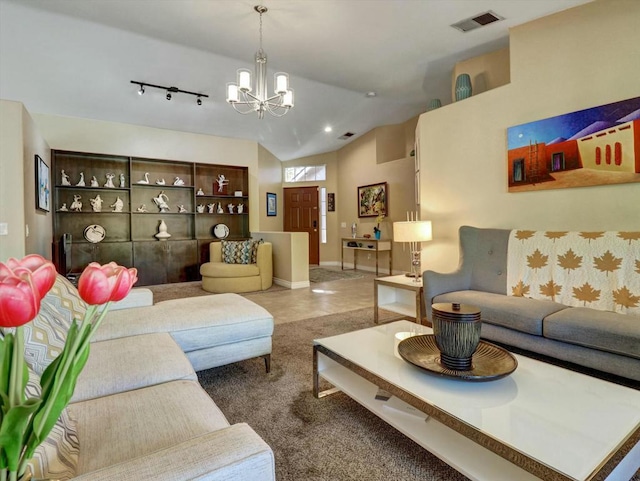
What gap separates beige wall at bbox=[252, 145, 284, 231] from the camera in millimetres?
7839

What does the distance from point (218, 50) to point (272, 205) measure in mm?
4554

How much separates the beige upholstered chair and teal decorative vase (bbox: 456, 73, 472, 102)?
3336mm

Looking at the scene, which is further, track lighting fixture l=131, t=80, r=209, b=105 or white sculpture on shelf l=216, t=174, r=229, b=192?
white sculpture on shelf l=216, t=174, r=229, b=192

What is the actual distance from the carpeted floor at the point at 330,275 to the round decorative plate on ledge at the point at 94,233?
352 cm

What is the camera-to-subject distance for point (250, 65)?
4.61m

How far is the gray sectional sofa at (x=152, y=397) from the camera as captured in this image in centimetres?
74

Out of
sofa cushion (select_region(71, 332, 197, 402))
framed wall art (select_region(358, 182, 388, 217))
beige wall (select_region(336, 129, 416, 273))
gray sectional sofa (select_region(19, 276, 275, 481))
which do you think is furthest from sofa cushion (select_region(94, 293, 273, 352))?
framed wall art (select_region(358, 182, 388, 217))

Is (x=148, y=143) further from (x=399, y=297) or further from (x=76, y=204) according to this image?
(x=399, y=297)

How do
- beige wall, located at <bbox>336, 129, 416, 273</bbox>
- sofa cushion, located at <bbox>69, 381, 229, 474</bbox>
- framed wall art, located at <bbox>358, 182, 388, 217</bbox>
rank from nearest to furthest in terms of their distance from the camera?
1. sofa cushion, located at <bbox>69, 381, 229, 474</bbox>
2. beige wall, located at <bbox>336, 129, 416, 273</bbox>
3. framed wall art, located at <bbox>358, 182, 388, 217</bbox>

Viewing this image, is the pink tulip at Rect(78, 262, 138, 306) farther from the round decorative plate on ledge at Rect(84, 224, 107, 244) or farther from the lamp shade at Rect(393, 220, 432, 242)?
the round decorative plate on ledge at Rect(84, 224, 107, 244)

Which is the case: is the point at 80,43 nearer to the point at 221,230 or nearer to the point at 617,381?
the point at 221,230

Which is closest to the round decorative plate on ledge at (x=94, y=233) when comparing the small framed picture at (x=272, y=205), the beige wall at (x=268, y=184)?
the beige wall at (x=268, y=184)

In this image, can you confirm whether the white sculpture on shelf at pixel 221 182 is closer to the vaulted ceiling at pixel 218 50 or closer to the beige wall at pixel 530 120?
the vaulted ceiling at pixel 218 50

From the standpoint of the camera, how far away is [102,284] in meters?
0.51
